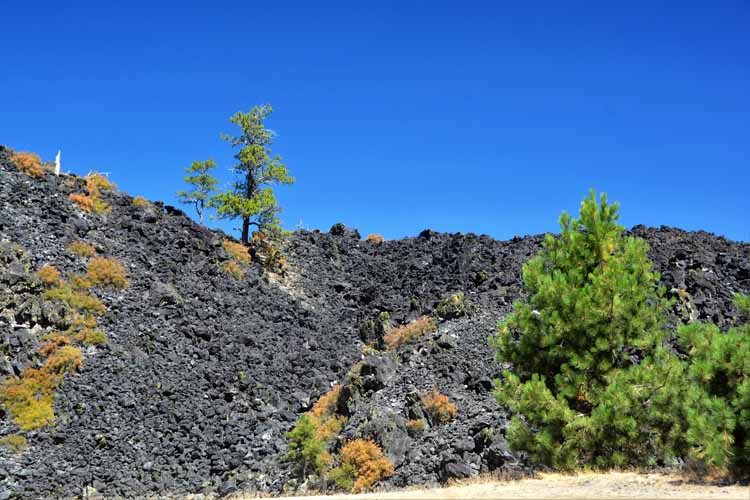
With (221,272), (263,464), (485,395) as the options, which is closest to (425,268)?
(221,272)

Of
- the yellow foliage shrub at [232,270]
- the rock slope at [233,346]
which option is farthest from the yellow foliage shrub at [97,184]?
the yellow foliage shrub at [232,270]

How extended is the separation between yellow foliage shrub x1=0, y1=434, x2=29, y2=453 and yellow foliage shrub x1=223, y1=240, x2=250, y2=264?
19.7 m

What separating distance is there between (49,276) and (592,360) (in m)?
25.3

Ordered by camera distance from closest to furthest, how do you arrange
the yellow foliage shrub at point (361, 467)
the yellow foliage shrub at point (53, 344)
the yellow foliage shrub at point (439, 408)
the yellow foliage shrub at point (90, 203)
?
1. the yellow foliage shrub at point (361, 467)
2. the yellow foliage shrub at point (439, 408)
3. the yellow foliage shrub at point (53, 344)
4. the yellow foliage shrub at point (90, 203)

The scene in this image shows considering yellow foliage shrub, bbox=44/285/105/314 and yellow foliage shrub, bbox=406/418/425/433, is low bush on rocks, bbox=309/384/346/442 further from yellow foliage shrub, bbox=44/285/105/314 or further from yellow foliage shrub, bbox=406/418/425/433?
yellow foliage shrub, bbox=44/285/105/314

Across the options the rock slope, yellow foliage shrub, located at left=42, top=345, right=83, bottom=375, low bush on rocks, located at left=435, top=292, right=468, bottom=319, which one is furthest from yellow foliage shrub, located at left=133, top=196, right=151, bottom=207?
low bush on rocks, located at left=435, top=292, right=468, bottom=319

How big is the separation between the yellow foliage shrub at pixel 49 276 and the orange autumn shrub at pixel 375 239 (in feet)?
84.4

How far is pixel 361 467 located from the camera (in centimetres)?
2128

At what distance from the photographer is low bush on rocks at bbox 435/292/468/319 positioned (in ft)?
111

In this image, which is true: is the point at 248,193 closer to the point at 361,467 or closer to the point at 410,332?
the point at 410,332

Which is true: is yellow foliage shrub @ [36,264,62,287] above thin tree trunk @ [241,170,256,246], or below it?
below

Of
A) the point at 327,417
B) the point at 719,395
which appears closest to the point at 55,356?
the point at 327,417

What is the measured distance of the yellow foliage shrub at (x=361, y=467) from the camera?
20.9m

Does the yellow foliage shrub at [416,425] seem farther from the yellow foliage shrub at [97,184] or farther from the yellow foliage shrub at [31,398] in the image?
the yellow foliage shrub at [97,184]
